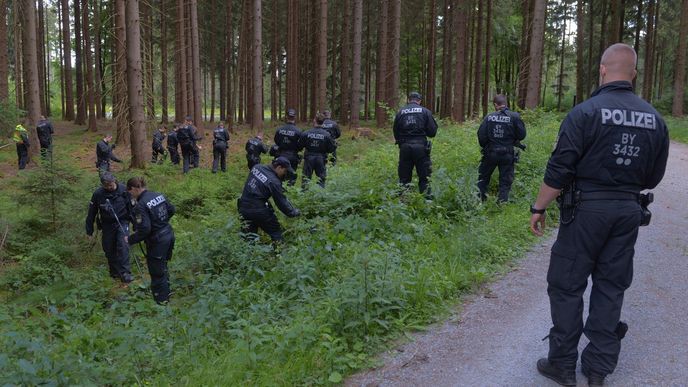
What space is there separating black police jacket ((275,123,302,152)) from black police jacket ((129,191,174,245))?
5076 mm

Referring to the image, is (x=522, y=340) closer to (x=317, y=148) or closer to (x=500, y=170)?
(x=500, y=170)

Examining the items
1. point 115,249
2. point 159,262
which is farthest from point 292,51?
point 159,262

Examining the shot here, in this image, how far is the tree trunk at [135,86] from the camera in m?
15.7

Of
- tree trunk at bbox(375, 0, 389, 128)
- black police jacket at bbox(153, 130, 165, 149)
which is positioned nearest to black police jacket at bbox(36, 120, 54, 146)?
black police jacket at bbox(153, 130, 165, 149)

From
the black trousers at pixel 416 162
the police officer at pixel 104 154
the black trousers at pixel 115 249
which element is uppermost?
the black trousers at pixel 416 162

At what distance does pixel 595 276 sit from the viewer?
11.4 feet

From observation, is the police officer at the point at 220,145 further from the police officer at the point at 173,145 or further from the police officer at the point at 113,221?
the police officer at the point at 113,221

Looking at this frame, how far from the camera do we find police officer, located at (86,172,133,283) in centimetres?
931

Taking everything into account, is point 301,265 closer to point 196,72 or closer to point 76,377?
point 76,377

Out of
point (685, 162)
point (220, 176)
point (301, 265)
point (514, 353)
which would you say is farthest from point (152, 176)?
point (685, 162)

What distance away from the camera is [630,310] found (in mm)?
4684

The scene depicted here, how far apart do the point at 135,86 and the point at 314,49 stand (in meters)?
16.8

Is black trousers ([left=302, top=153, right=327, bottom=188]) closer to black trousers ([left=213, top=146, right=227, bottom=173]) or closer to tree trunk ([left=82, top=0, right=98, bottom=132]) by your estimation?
black trousers ([left=213, top=146, right=227, bottom=173])

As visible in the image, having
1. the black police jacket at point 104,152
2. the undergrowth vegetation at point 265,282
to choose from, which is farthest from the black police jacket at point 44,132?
the undergrowth vegetation at point 265,282
